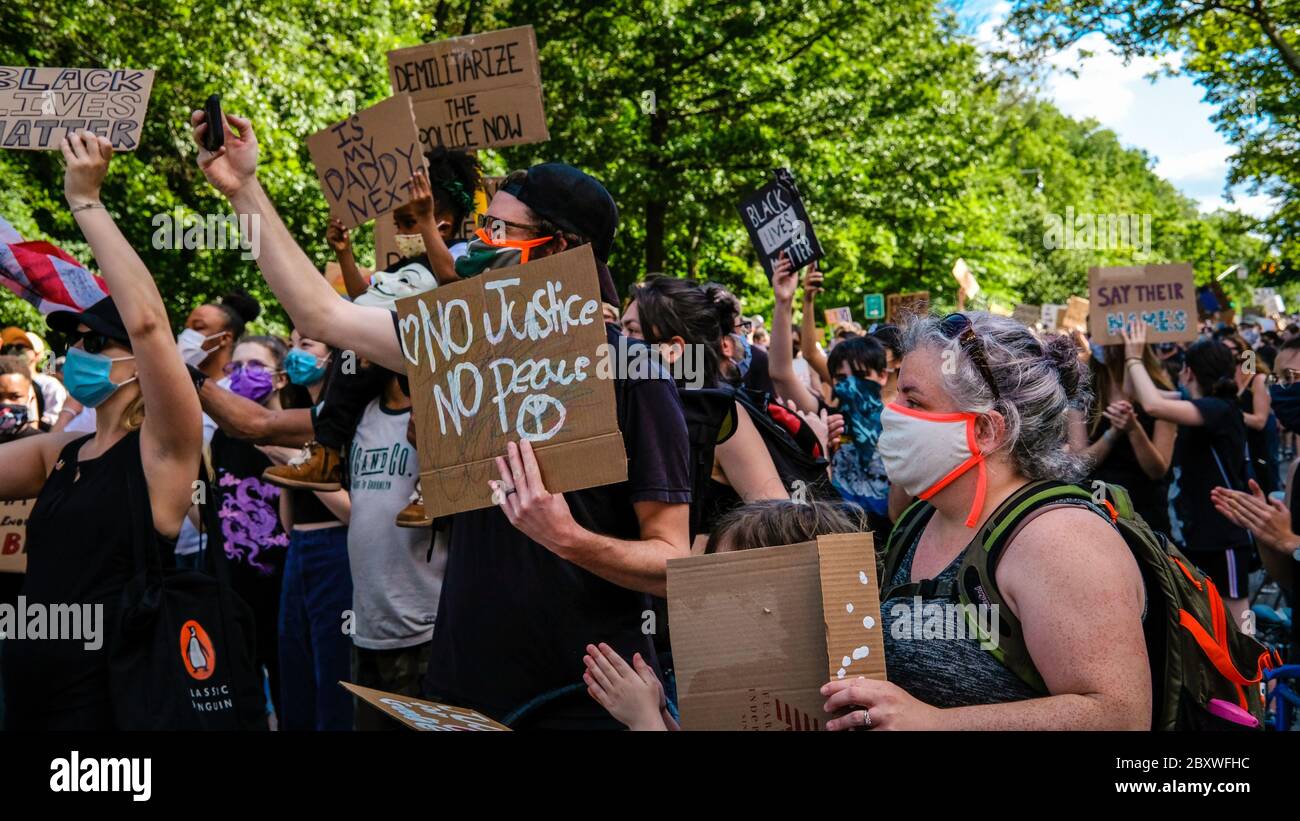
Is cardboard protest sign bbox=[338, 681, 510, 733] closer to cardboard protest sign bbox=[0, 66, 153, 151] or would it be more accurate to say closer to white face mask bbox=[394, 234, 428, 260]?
cardboard protest sign bbox=[0, 66, 153, 151]

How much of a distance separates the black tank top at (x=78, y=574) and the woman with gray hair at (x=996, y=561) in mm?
2073

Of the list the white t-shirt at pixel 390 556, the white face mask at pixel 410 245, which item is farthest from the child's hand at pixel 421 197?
the white t-shirt at pixel 390 556

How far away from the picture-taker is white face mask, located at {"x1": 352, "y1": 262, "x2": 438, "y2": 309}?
151 inches

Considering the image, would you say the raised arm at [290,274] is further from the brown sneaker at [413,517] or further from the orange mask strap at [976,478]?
the brown sneaker at [413,517]

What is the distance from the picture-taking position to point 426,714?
8.19 ft

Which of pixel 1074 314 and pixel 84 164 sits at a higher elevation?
pixel 1074 314

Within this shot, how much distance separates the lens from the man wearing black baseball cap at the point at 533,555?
111 inches

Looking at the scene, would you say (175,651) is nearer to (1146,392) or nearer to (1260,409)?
(1146,392)

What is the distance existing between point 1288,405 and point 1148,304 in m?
3.22

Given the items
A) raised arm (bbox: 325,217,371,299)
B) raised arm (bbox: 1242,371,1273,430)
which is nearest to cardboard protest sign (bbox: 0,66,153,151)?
raised arm (bbox: 325,217,371,299)

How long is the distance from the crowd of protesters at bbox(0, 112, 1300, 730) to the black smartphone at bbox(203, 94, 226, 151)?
0.07ft

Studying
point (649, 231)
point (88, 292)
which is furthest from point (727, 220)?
point (88, 292)

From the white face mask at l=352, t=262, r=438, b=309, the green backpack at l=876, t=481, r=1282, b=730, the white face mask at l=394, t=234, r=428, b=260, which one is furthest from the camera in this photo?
the white face mask at l=394, t=234, r=428, b=260

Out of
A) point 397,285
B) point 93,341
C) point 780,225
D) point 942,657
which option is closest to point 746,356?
point 780,225
